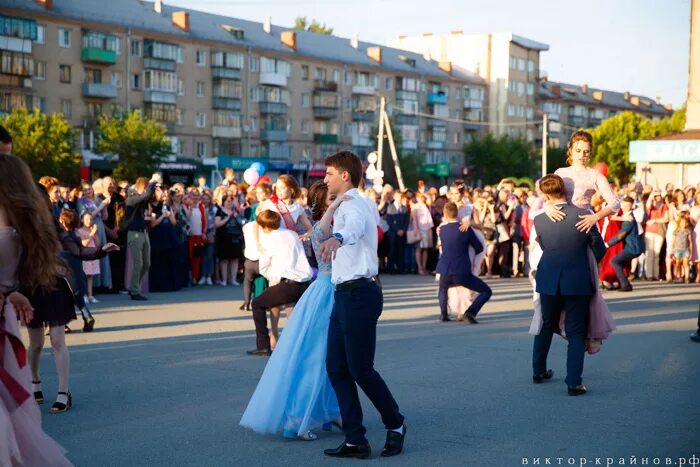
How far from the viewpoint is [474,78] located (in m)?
114

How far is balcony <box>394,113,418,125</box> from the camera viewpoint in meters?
102

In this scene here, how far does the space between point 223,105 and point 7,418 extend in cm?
8008

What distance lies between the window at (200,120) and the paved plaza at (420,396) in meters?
68.7

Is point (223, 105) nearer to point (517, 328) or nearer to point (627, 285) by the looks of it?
point (627, 285)

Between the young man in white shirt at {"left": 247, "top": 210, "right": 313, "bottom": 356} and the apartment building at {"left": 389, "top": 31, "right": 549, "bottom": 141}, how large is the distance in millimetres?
103136

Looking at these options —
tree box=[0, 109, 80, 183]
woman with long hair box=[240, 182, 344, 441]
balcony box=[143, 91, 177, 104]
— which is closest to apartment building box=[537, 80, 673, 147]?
balcony box=[143, 91, 177, 104]

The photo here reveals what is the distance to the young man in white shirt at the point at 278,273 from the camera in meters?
11.0

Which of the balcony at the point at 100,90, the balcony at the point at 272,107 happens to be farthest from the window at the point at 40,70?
the balcony at the point at 272,107

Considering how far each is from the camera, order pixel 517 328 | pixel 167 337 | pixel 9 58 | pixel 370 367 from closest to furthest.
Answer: pixel 370 367
pixel 167 337
pixel 517 328
pixel 9 58

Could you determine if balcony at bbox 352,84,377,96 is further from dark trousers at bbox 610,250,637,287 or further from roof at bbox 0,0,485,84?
dark trousers at bbox 610,250,637,287

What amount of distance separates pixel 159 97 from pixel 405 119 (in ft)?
104

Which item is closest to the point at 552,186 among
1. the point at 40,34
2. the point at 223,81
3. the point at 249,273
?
the point at 249,273

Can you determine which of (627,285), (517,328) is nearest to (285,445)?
(517,328)

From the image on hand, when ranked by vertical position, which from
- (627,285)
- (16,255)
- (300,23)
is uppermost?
(300,23)
